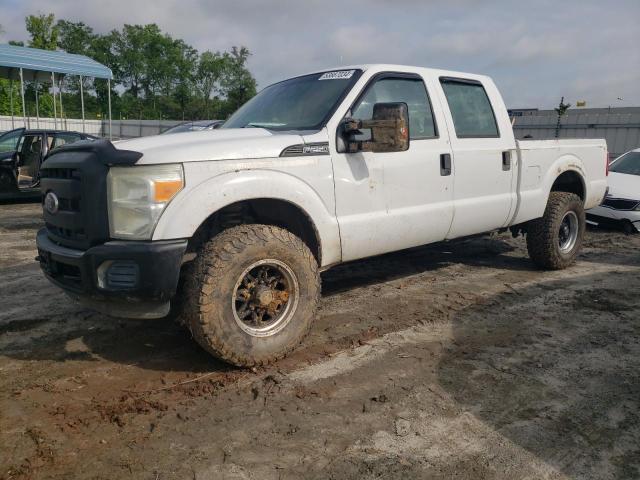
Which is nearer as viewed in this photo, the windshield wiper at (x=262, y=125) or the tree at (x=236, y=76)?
the windshield wiper at (x=262, y=125)

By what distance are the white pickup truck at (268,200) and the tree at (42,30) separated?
4404cm

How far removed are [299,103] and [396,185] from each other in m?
1.02

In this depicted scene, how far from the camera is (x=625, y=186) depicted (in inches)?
349

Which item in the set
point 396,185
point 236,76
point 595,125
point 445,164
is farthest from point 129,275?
point 236,76

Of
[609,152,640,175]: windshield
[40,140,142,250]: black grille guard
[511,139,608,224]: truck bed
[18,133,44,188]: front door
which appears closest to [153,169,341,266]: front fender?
[40,140,142,250]: black grille guard

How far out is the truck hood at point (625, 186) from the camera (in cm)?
869

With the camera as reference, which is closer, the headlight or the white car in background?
the headlight

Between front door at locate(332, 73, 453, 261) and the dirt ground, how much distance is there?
713 mm

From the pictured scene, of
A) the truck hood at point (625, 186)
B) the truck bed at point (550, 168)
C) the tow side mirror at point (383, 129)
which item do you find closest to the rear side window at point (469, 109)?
the truck bed at point (550, 168)

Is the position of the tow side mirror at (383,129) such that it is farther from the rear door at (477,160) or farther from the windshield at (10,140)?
the windshield at (10,140)

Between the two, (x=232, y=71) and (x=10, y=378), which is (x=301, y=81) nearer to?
(x=10, y=378)

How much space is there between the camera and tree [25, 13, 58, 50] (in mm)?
40469

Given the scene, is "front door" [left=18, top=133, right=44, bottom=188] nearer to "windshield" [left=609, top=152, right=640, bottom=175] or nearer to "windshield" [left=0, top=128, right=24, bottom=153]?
"windshield" [left=0, top=128, right=24, bottom=153]

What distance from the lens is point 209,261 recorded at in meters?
3.08
